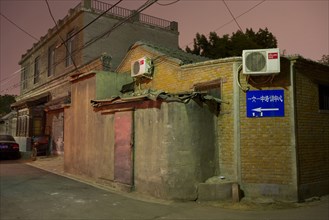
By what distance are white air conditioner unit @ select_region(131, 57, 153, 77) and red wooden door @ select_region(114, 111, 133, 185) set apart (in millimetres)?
2591

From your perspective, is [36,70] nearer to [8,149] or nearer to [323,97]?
[8,149]

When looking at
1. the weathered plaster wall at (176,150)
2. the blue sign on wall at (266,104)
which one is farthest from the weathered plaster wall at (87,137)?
the blue sign on wall at (266,104)

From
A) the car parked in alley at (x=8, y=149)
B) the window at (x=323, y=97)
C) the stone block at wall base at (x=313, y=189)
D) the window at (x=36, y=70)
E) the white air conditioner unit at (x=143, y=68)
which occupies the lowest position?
the stone block at wall base at (x=313, y=189)

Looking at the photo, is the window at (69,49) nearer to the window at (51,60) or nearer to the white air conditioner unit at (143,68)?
the window at (51,60)

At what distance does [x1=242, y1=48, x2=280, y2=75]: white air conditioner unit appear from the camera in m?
8.34

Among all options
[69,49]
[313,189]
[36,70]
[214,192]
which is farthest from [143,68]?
[36,70]

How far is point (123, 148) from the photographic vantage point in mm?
10000

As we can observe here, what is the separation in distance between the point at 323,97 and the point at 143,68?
6622 millimetres

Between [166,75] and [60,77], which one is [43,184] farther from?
[60,77]

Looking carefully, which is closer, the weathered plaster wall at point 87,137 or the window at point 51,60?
the weathered plaster wall at point 87,137

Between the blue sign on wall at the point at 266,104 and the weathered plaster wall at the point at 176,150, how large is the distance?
129cm

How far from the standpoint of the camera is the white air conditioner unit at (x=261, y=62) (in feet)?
27.4

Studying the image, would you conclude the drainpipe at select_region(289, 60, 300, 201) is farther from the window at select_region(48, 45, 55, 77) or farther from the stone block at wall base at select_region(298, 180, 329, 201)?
the window at select_region(48, 45, 55, 77)

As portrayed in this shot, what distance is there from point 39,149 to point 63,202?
13.2m
